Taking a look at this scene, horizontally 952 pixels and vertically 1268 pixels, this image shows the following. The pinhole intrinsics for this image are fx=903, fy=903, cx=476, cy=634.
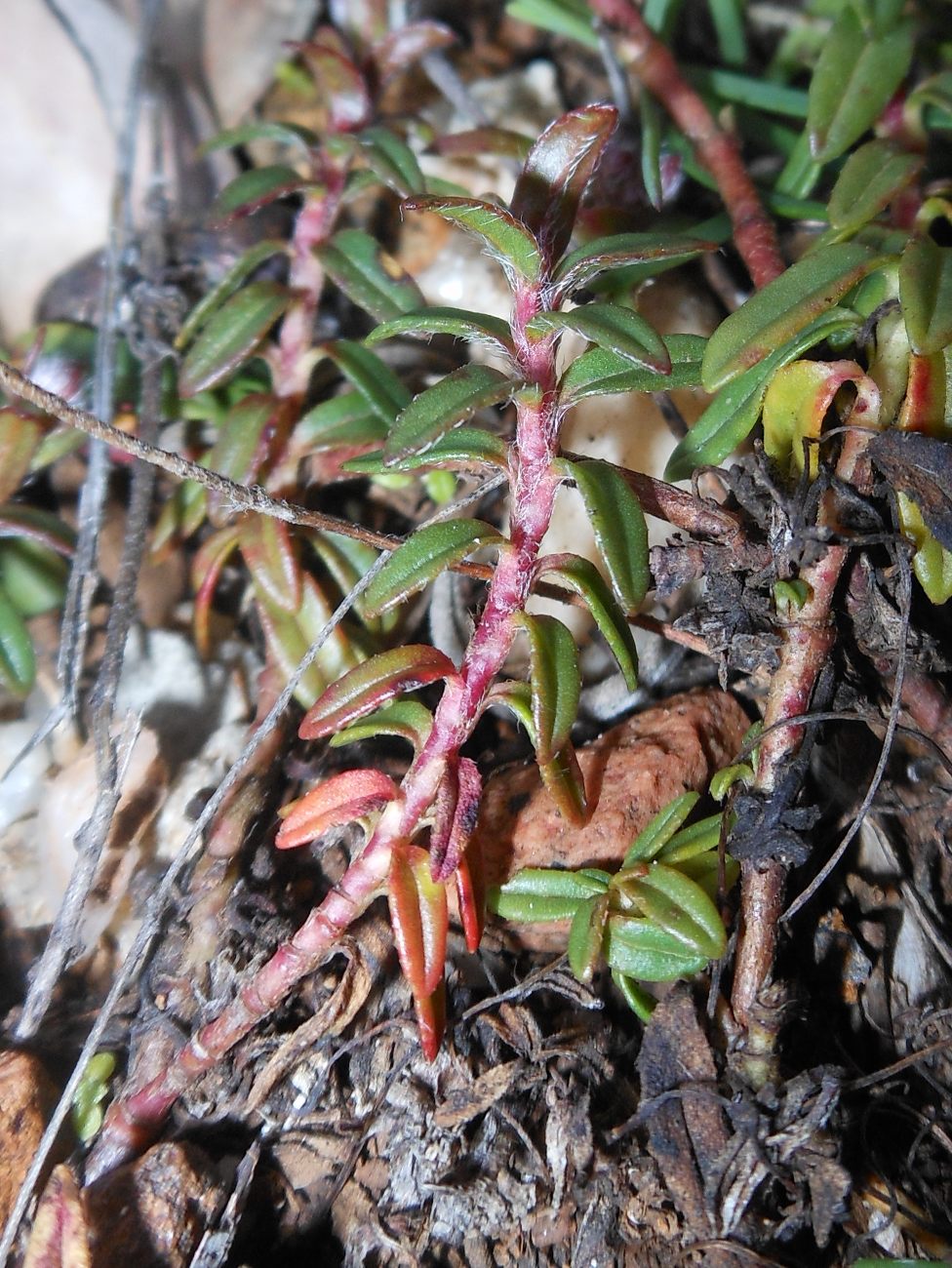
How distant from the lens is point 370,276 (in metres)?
2.02

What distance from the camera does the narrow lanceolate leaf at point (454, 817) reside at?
148 centimetres

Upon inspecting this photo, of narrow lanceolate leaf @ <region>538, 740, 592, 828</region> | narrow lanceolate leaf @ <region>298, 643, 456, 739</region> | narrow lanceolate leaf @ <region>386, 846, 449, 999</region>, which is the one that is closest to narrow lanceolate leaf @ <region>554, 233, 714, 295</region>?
narrow lanceolate leaf @ <region>298, 643, 456, 739</region>

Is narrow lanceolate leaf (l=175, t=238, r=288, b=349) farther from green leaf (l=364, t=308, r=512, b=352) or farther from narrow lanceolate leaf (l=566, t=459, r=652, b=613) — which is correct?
narrow lanceolate leaf (l=566, t=459, r=652, b=613)

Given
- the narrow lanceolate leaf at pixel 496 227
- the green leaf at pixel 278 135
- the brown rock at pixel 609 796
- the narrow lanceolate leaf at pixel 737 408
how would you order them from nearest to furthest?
the narrow lanceolate leaf at pixel 496 227, the narrow lanceolate leaf at pixel 737 408, the brown rock at pixel 609 796, the green leaf at pixel 278 135

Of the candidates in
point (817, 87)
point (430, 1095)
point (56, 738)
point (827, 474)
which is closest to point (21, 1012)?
point (56, 738)

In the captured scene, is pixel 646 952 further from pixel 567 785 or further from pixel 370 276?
pixel 370 276

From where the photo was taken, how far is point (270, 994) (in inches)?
61.2

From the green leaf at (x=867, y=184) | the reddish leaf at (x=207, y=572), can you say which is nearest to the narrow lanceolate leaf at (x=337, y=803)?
the reddish leaf at (x=207, y=572)

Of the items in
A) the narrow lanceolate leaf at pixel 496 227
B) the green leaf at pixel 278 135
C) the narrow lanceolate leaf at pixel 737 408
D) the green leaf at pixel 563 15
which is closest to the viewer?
the narrow lanceolate leaf at pixel 496 227

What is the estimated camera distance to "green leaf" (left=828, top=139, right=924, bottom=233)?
5.88 feet

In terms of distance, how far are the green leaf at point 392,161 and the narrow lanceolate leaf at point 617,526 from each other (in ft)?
2.87

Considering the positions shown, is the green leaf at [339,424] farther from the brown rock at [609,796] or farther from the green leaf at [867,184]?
the green leaf at [867,184]

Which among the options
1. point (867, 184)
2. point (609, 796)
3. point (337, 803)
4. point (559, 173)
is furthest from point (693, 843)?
point (867, 184)

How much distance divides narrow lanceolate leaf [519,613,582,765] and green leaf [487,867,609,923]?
0.98 feet
